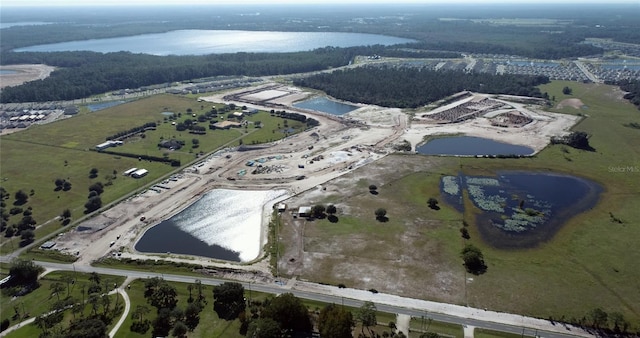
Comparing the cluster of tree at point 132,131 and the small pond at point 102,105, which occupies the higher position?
the small pond at point 102,105

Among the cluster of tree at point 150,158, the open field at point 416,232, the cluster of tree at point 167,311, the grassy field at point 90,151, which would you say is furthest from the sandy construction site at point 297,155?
the cluster of tree at point 167,311

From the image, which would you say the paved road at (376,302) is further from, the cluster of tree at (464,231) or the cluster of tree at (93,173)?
the cluster of tree at (93,173)

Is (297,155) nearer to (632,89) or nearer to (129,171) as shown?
(129,171)

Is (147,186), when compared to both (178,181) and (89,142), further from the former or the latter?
(89,142)

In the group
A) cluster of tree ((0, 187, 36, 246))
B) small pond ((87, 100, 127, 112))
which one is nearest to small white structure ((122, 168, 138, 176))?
cluster of tree ((0, 187, 36, 246))

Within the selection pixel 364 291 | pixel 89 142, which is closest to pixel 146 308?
pixel 364 291

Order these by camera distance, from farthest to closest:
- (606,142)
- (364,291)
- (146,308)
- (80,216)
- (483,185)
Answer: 1. (606,142)
2. (483,185)
3. (80,216)
4. (364,291)
5. (146,308)
